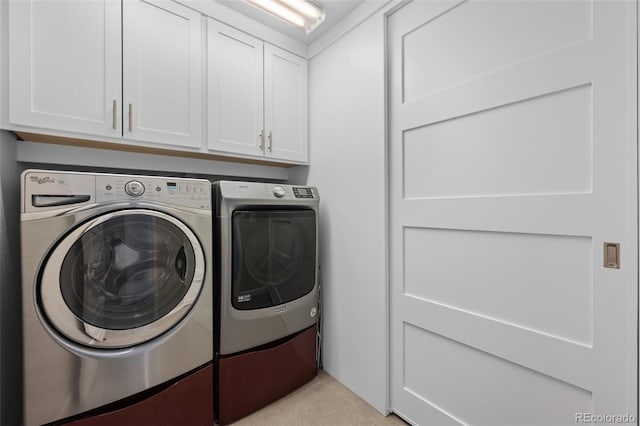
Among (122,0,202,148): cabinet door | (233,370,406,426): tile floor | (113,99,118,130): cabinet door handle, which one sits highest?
(122,0,202,148): cabinet door

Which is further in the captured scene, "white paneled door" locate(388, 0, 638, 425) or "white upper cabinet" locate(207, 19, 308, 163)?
"white upper cabinet" locate(207, 19, 308, 163)

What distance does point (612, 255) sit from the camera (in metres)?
0.90

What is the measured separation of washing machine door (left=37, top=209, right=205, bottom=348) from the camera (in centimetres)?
108

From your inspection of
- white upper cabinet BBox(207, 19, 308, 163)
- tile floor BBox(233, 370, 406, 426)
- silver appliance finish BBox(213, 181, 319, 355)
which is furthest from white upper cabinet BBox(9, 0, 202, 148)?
tile floor BBox(233, 370, 406, 426)

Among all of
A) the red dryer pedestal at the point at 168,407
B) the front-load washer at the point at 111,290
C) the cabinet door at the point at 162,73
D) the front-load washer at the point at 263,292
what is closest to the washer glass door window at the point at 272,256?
the front-load washer at the point at 263,292

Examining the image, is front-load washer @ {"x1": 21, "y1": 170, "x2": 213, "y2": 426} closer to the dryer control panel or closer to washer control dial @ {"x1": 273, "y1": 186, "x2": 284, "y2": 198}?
the dryer control panel

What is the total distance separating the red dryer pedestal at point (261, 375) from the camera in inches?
58.1

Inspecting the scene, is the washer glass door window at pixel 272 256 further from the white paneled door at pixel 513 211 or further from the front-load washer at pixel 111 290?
the white paneled door at pixel 513 211

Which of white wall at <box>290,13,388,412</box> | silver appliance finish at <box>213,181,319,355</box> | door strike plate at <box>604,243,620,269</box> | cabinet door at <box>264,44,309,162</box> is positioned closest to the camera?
door strike plate at <box>604,243,620,269</box>

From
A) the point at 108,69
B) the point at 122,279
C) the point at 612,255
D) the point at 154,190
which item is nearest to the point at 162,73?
the point at 108,69

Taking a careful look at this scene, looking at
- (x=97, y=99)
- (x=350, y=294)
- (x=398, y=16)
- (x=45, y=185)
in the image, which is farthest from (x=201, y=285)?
(x=398, y=16)

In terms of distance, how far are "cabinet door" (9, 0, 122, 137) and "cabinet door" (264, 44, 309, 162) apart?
85 centimetres

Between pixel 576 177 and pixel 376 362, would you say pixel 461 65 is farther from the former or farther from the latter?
pixel 376 362

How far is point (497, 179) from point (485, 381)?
0.90 meters
